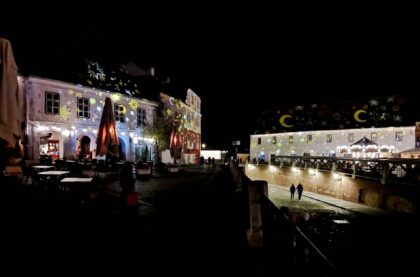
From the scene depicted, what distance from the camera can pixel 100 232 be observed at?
19.7 feet

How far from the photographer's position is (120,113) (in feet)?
87.0

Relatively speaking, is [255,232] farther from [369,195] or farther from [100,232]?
[369,195]

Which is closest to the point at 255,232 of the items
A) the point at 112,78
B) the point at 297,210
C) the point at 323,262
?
the point at 323,262

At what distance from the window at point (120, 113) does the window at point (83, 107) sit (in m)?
2.93

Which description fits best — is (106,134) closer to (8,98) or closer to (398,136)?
(8,98)

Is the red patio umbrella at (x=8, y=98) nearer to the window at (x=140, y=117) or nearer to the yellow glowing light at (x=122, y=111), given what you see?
the yellow glowing light at (x=122, y=111)

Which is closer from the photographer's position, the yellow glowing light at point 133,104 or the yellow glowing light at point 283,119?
the yellow glowing light at point 133,104

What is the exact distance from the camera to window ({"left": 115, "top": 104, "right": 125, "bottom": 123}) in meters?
26.3

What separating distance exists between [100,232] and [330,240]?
43.0 feet

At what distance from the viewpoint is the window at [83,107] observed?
23.0m

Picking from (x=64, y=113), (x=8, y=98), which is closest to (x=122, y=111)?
(x=64, y=113)

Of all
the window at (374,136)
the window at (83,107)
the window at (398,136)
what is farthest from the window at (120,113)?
the window at (398,136)

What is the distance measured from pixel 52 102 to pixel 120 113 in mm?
6244

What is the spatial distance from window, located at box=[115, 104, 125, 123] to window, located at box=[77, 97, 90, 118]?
293cm
